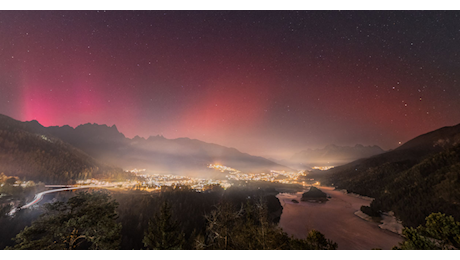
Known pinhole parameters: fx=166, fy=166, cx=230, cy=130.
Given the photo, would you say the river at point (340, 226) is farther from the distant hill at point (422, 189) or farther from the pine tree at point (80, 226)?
the pine tree at point (80, 226)

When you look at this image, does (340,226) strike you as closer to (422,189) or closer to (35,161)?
(422,189)

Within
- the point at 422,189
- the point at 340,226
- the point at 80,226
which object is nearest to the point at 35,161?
the point at 80,226

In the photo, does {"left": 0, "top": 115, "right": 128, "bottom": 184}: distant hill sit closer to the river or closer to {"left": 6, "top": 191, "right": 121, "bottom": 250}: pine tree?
{"left": 6, "top": 191, "right": 121, "bottom": 250}: pine tree

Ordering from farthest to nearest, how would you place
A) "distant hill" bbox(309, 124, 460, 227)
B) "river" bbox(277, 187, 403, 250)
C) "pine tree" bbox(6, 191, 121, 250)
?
1. "distant hill" bbox(309, 124, 460, 227)
2. "river" bbox(277, 187, 403, 250)
3. "pine tree" bbox(6, 191, 121, 250)

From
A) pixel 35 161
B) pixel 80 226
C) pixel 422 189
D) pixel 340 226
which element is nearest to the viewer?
pixel 80 226

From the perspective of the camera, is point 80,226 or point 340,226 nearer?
point 80,226

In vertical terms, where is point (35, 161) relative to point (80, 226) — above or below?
above

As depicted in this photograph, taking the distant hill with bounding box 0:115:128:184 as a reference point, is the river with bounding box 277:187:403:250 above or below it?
below

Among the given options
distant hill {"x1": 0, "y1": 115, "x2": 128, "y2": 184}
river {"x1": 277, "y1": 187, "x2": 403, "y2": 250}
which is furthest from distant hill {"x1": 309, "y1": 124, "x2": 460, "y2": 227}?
distant hill {"x1": 0, "y1": 115, "x2": 128, "y2": 184}

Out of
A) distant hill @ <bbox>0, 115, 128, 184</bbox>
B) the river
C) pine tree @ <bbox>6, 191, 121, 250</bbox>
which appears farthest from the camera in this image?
distant hill @ <bbox>0, 115, 128, 184</bbox>
